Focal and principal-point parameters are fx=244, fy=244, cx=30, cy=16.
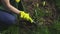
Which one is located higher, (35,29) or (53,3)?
(53,3)

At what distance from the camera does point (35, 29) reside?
3523 mm

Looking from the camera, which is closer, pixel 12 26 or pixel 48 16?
pixel 12 26

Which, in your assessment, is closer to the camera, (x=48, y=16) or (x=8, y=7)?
(x=8, y=7)

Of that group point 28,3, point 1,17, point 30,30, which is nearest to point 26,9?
point 28,3

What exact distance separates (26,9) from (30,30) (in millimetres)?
436

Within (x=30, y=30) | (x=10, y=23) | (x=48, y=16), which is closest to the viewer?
(x=10, y=23)

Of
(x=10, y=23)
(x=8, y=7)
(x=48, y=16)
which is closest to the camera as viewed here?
(x=8, y=7)

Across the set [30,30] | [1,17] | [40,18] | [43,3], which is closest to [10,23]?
[1,17]

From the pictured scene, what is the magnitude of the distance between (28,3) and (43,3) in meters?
0.24

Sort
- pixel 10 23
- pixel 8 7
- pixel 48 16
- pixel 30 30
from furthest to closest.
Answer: pixel 48 16 < pixel 30 30 < pixel 10 23 < pixel 8 7

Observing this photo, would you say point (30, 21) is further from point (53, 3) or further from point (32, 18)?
point (53, 3)

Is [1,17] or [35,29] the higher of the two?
[1,17]

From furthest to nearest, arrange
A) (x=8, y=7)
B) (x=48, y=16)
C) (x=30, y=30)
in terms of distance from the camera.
Answer: (x=48, y=16) < (x=30, y=30) < (x=8, y=7)

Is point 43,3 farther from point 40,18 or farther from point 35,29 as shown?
point 35,29
